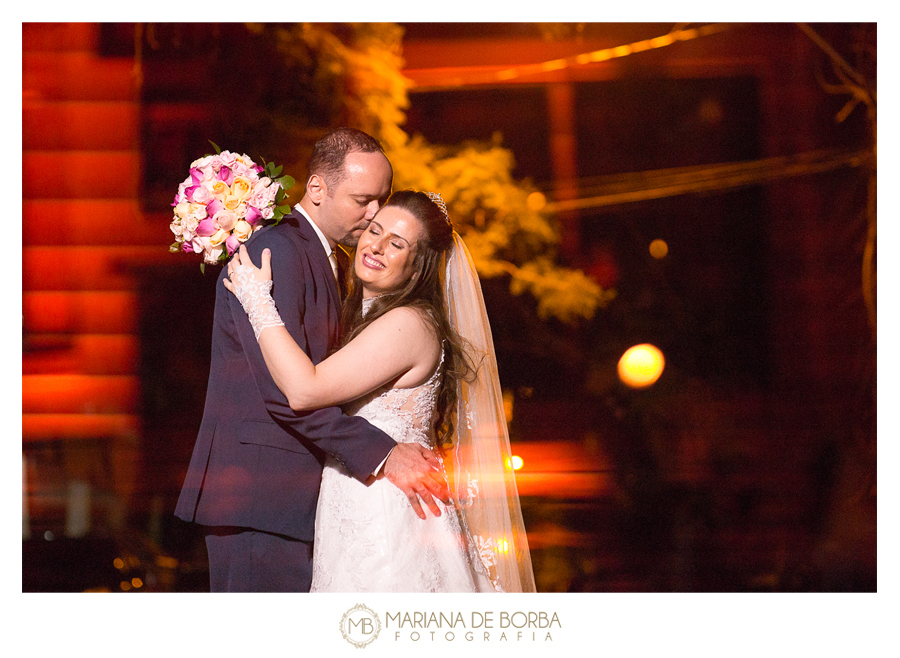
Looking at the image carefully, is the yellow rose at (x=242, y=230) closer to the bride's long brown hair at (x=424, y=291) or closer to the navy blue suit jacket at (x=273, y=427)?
the navy blue suit jacket at (x=273, y=427)

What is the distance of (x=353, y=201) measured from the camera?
2537 mm

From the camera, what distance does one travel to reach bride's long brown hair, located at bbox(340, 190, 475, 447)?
246 cm

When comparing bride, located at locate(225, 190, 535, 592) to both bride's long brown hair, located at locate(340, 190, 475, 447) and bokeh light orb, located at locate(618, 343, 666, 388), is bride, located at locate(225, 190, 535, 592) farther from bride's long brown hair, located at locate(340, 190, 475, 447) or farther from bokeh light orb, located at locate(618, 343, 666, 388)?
bokeh light orb, located at locate(618, 343, 666, 388)

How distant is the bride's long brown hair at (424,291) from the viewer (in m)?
2.46

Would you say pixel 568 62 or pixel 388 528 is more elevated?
pixel 568 62

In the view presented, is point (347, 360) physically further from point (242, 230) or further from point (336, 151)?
point (336, 151)

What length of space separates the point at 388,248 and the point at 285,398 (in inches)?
24.7

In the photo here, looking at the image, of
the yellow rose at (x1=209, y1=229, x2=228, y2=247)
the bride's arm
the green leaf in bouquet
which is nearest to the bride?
the bride's arm
